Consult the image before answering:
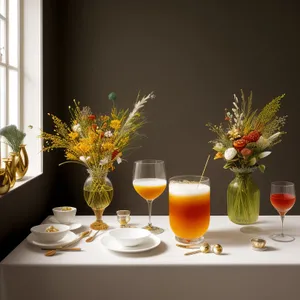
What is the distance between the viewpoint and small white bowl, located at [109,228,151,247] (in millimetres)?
1513

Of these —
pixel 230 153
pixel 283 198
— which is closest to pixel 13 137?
pixel 230 153

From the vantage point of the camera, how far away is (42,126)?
228 centimetres

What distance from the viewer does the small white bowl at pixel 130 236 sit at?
1.51 m

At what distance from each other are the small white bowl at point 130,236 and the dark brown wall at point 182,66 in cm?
142

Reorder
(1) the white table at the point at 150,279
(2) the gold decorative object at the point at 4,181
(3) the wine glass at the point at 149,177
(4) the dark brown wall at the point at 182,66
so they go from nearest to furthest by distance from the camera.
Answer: (1) the white table at the point at 150,279, (2) the gold decorative object at the point at 4,181, (3) the wine glass at the point at 149,177, (4) the dark brown wall at the point at 182,66

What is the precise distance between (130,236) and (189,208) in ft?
0.81

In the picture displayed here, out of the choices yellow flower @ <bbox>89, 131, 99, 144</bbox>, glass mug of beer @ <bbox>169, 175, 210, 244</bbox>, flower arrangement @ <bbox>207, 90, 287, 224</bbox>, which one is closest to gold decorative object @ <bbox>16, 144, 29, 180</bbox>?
yellow flower @ <bbox>89, 131, 99, 144</bbox>

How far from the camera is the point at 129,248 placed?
5.02ft

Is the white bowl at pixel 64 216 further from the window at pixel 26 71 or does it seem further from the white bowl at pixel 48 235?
the window at pixel 26 71

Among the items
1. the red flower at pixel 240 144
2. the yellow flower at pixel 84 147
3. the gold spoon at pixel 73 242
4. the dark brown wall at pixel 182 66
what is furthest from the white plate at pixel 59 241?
the dark brown wall at pixel 182 66

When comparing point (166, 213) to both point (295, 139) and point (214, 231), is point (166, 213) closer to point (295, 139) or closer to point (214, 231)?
point (295, 139)

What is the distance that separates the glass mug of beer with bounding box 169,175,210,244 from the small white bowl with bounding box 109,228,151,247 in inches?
5.1

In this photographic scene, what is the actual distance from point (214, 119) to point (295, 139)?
596 millimetres

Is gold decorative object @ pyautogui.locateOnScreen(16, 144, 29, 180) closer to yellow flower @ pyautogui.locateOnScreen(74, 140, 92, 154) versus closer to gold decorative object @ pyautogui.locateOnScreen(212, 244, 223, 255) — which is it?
yellow flower @ pyautogui.locateOnScreen(74, 140, 92, 154)
